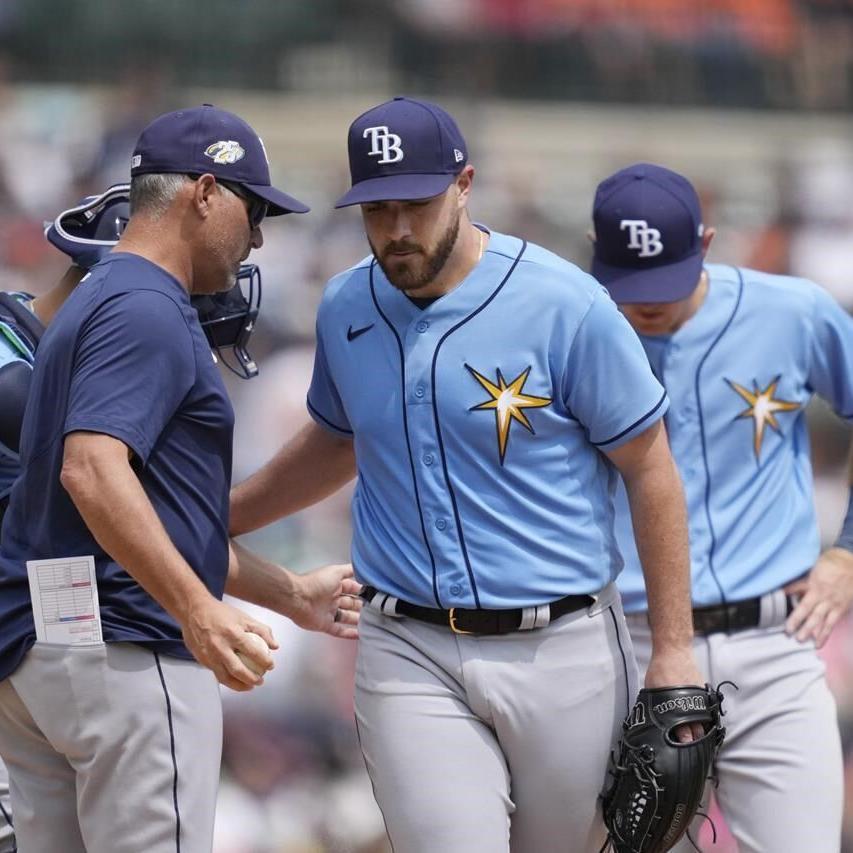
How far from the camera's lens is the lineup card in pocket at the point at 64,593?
9.60 ft

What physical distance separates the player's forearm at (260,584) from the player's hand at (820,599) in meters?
1.23

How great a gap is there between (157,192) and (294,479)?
2.73 feet

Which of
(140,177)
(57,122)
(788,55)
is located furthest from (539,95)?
(140,177)

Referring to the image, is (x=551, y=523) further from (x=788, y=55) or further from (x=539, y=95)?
(x=788, y=55)

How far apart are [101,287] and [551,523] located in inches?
39.1

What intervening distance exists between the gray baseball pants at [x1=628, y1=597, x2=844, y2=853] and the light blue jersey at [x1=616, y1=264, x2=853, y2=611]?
0.13m

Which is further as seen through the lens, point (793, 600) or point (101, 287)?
point (793, 600)

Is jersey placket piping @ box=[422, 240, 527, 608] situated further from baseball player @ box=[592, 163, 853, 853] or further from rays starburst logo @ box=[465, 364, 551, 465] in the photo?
baseball player @ box=[592, 163, 853, 853]

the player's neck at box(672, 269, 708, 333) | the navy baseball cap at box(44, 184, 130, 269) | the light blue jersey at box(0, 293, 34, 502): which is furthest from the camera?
the player's neck at box(672, 269, 708, 333)

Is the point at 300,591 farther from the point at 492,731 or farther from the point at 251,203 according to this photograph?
the point at 251,203

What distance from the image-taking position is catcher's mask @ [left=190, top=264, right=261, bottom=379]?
3.36m

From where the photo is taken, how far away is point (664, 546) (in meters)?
3.11

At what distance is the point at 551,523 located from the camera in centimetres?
308

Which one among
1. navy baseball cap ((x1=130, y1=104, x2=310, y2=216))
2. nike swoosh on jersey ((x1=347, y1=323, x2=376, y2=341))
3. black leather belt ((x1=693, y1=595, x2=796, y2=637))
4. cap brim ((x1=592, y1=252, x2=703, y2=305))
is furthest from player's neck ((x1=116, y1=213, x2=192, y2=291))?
black leather belt ((x1=693, y1=595, x2=796, y2=637))
